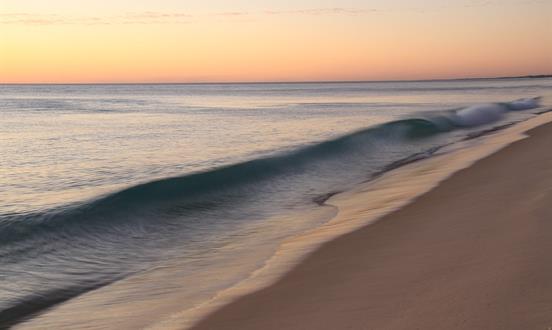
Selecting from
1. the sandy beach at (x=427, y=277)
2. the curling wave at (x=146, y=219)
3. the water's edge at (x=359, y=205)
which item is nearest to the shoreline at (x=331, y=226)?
the water's edge at (x=359, y=205)

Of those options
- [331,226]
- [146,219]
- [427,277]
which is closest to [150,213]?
[146,219]

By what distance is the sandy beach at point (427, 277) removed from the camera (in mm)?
4570

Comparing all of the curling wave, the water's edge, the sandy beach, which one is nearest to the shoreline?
the water's edge

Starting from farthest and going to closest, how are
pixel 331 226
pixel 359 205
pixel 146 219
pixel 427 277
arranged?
pixel 359 205, pixel 146 219, pixel 331 226, pixel 427 277

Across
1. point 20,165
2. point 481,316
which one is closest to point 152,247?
point 481,316

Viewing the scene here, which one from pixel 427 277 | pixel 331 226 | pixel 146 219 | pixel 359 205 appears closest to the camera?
pixel 427 277

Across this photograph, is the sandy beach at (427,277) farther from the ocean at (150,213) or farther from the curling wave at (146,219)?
the curling wave at (146,219)

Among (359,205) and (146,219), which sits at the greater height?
(146,219)

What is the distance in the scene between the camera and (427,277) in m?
5.58

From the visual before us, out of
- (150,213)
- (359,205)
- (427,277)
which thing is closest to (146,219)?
(150,213)

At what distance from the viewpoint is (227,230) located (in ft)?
31.8

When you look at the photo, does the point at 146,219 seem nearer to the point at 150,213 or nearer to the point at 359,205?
the point at 150,213

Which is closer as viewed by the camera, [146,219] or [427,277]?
[427,277]

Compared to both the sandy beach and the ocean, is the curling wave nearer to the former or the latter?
the ocean
